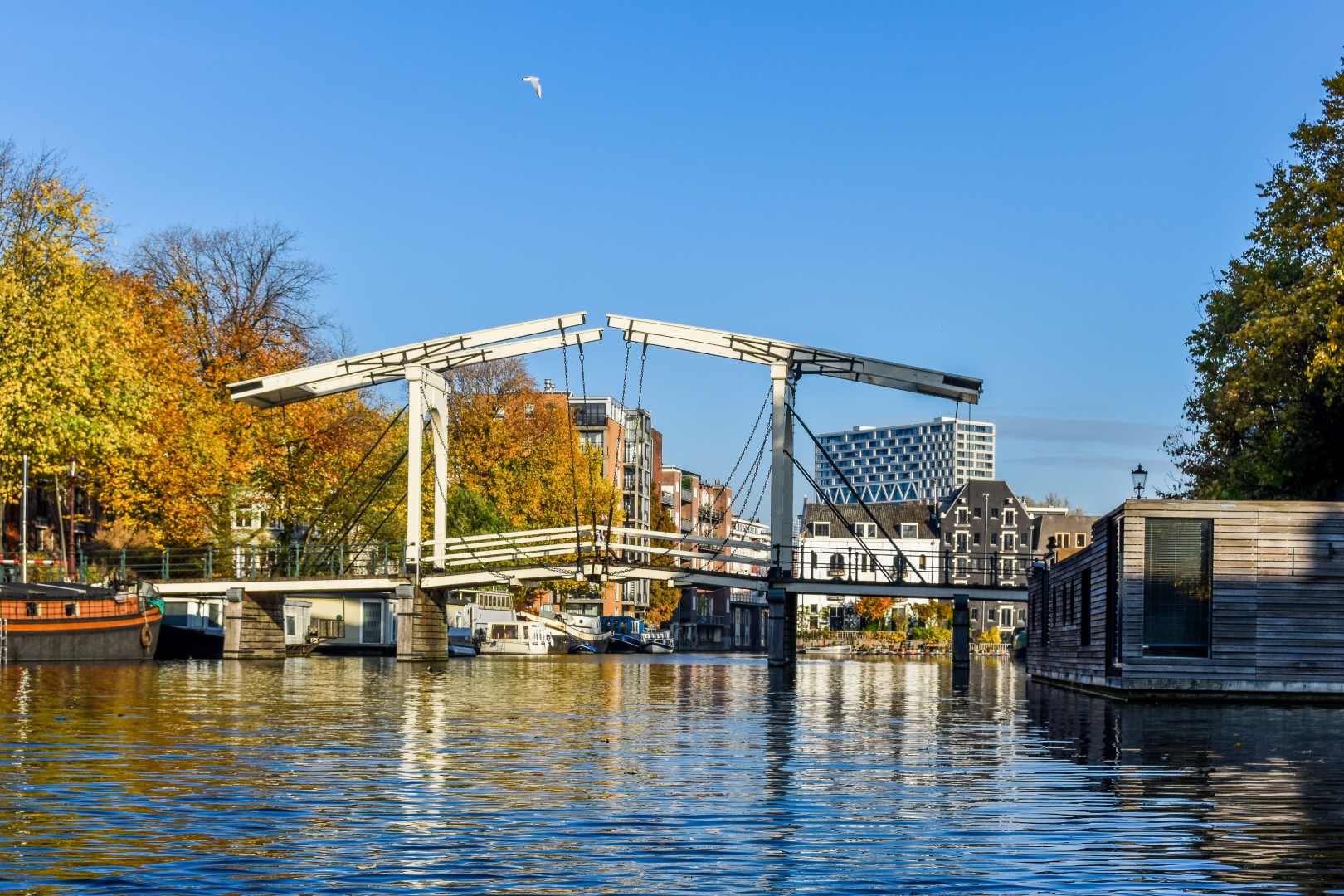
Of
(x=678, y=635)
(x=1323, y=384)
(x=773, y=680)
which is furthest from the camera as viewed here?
(x=678, y=635)

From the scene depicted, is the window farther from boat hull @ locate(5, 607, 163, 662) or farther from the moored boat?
the moored boat

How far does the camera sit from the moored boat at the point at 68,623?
140ft

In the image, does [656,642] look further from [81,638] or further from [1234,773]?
[1234,773]

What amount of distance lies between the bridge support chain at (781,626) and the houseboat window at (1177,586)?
69.3 feet

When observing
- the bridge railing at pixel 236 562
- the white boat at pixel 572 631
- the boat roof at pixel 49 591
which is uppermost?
the bridge railing at pixel 236 562

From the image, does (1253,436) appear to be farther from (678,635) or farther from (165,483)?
(678,635)

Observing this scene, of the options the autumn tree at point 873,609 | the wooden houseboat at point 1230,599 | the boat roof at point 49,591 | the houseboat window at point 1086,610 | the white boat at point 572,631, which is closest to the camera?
the wooden houseboat at point 1230,599

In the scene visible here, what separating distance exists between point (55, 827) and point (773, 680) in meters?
34.9

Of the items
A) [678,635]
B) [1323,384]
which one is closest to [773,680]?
[1323,384]

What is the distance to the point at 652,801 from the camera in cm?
1334

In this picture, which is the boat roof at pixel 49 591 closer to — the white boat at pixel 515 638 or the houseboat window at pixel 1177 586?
the white boat at pixel 515 638

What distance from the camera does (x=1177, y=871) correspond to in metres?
9.97

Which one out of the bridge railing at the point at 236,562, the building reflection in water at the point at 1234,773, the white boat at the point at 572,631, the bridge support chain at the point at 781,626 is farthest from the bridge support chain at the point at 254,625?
the building reflection in water at the point at 1234,773

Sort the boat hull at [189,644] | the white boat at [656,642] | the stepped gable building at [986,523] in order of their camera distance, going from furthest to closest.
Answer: the stepped gable building at [986,523], the white boat at [656,642], the boat hull at [189,644]
